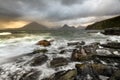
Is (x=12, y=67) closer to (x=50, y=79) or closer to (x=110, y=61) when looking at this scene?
(x=50, y=79)

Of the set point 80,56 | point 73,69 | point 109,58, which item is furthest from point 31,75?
point 109,58

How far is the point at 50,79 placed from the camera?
8.79m

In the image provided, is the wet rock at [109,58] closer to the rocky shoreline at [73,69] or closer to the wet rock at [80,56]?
the rocky shoreline at [73,69]

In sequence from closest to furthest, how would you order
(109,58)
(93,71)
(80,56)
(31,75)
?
1. (93,71)
2. (31,75)
3. (80,56)
4. (109,58)

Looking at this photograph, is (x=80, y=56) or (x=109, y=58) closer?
(x=80, y=56)

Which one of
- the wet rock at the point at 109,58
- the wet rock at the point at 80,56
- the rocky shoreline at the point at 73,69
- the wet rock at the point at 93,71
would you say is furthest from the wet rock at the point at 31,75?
the wet rock at the point at 109,58

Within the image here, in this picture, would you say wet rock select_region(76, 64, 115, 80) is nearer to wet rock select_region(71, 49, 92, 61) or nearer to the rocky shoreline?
the rocky shoreline

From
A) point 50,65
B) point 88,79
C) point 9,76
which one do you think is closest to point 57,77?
point 88,79

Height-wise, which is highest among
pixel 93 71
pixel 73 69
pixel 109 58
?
pixel 73 69

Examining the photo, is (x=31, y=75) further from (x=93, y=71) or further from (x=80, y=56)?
(x=80, y=56)

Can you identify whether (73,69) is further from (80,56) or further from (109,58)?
(109,58)

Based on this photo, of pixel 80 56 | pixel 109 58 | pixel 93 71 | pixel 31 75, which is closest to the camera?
pixel 93 71

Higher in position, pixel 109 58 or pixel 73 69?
pixel 73 69

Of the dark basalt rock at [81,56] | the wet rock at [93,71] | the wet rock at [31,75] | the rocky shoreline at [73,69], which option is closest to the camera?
the rocky shoreline at [73,69]
